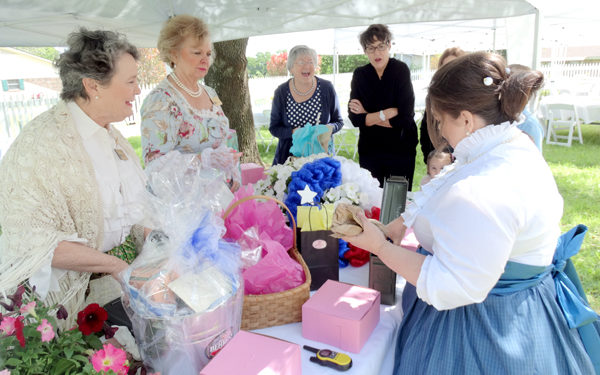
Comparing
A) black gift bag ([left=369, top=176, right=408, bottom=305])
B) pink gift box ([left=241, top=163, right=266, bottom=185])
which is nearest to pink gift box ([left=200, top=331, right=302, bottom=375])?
black gift bag ([left=369, top=176, right=408, bottom=305])

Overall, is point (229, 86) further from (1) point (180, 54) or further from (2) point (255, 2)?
(1) point (180, 54)

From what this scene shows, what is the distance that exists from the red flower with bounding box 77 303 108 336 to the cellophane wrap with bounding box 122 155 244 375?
3.0 inches

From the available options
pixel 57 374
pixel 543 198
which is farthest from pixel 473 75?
pixel 57 374

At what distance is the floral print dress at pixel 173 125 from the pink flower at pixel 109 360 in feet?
4.64

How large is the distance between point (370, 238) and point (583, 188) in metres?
5.84

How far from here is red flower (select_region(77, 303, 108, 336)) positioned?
3.42 feet

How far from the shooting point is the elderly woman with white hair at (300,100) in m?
3.57

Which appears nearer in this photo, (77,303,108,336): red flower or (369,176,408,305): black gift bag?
(77,303,108,336): red flower

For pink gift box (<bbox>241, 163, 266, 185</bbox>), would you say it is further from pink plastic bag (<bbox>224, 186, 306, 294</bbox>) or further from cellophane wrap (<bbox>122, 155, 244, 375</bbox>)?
cellophane wrap (<bbox>122, 155, 244, 375</bbox>)

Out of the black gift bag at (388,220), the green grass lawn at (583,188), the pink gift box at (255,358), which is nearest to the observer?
the pink gift box at (255,358)

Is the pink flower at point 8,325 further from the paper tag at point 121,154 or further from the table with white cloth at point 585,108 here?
the table with white cloth at point 585,108

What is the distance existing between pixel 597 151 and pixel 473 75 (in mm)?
8369

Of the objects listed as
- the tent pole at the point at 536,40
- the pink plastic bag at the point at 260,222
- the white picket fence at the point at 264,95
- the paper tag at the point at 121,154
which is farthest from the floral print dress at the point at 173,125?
the white picket fence at the point at 264,95

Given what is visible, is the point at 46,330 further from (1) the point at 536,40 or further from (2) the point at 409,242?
(1) the point at 536,40
